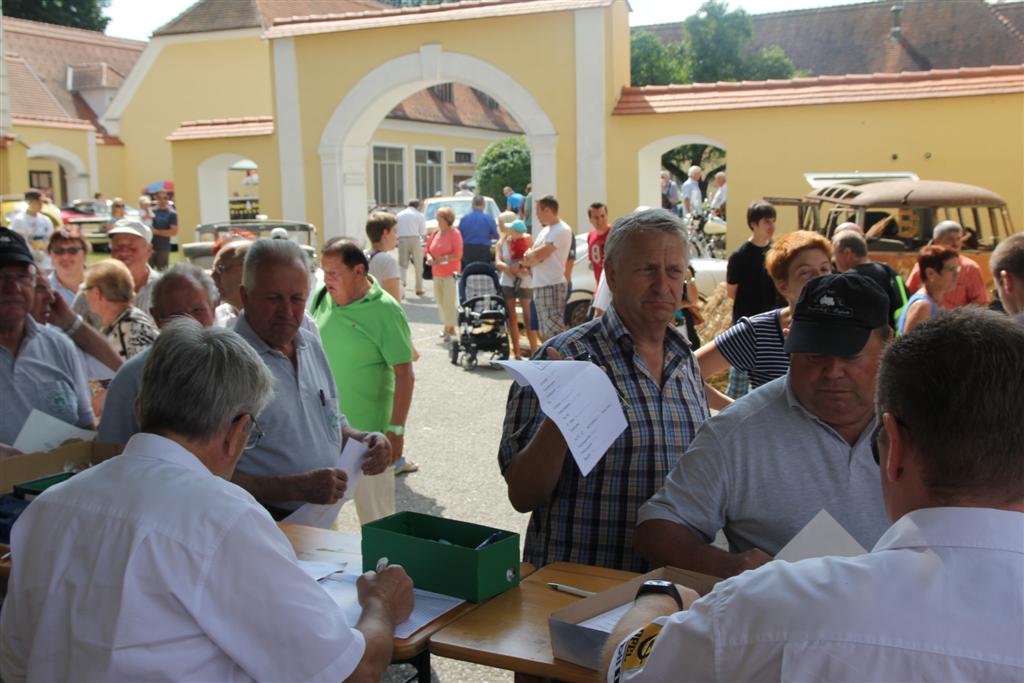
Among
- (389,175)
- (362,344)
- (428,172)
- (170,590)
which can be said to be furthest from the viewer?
(428,172)

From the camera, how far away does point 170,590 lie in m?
1.89

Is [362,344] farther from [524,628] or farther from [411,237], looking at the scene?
[411,237]

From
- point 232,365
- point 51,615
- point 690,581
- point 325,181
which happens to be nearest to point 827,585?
point 690,581

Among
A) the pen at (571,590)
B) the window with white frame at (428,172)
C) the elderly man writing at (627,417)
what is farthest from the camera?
the window with white frame at (428,172)

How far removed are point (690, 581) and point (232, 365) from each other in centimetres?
117

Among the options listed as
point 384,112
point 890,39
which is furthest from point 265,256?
point 890,39

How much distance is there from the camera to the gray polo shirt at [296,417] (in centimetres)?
358

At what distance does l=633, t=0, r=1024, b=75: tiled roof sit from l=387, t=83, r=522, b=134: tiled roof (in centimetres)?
2110

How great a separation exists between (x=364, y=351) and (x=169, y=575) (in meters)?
3.27

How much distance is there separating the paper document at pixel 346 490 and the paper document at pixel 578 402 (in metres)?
1.22

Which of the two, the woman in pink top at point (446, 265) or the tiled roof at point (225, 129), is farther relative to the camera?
the tiled roof at point (225, 129)

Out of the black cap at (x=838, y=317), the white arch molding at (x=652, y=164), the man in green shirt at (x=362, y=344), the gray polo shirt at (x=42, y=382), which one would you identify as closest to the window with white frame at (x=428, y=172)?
the white arch molding at (x=652, y=164)

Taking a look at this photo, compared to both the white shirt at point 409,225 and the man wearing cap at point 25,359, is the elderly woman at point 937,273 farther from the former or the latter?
the white shirt at point 409,225

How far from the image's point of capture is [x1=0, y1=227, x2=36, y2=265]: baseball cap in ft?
13.5
